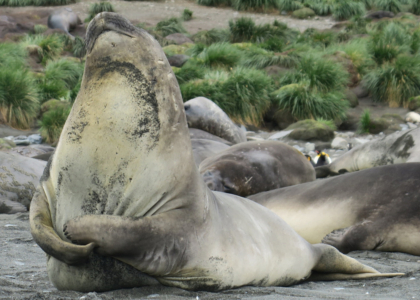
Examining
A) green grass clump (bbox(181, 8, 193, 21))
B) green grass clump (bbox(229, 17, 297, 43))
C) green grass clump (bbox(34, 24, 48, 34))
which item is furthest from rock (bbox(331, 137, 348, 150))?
green grass clump (bbox(181, 8, 193, 21))

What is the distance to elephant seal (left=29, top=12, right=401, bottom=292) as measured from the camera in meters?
2.18

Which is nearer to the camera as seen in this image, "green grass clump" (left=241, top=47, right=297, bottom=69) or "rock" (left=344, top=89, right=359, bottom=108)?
"rock" (left=344, top=89, right=359, bottom=108)

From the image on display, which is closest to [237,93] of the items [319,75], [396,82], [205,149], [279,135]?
[279,135]

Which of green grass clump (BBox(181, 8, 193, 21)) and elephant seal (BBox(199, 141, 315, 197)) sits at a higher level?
elephant seal (BBox(199, 141, 315, 197))

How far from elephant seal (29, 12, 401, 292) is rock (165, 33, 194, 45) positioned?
60.6ft

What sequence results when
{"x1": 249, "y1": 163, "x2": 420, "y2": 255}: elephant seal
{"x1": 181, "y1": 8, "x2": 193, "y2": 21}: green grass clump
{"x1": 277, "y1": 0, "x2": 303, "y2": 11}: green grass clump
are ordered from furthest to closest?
1. {"x1": 277, "y1": 0, "x2": 303, "y2": 11}: green grass clump
2. {"x1": 181, "y1": 8, "x2": 193, "y2": 21}: green grass clump
3. {"x1": 249, "y1": 163, "x2": 420, "y2": 255}: elephant seal

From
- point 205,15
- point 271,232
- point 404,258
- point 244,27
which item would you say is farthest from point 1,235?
point 205,15

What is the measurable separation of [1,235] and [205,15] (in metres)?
25.2

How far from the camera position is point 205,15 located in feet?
91.3

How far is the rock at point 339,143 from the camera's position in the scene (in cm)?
970

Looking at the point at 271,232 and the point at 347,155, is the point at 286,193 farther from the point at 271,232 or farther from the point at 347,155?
the point at 347,155

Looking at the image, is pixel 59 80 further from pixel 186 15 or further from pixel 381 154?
pixel 186 15

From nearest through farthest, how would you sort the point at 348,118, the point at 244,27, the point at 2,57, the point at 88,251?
the point at 88,251 → the point at 348,118 → the point at 2,57 → the point at 244,27

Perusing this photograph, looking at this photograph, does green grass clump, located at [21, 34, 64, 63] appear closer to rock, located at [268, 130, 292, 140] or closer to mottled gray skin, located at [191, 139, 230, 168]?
rock, located at [268, 130, 292, 140]
